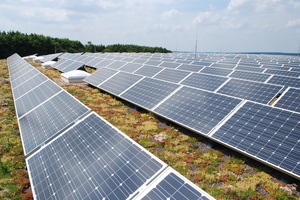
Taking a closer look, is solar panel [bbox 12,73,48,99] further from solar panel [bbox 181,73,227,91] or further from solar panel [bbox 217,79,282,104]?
solar panel [bbox 217,79,282,104]

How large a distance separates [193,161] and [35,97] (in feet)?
38.8

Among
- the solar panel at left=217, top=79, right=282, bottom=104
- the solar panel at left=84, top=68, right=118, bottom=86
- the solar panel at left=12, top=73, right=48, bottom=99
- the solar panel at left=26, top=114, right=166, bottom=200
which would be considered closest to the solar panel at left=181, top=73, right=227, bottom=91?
the solar panel at left=217, top=79, right=282, bottom=104

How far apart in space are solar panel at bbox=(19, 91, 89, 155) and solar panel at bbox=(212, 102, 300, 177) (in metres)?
7.25

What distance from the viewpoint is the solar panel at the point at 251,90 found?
1382 centimetres

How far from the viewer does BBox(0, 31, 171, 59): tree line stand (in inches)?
3297

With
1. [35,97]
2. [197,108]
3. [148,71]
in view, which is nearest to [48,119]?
[35,97]

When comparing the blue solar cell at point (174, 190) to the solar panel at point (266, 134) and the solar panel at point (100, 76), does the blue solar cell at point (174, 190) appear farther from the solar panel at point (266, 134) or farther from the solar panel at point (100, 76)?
the solar panel at point (100, 76)

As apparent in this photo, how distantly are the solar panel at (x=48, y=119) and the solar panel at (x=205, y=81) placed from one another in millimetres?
10060

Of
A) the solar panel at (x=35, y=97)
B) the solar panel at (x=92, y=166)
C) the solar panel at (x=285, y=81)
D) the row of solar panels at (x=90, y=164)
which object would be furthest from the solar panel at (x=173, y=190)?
the solar panel at (x=285, y=81)

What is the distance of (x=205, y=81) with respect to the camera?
56.1 ft

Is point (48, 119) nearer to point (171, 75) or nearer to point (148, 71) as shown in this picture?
point (171, 75)

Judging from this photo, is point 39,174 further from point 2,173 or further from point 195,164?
point 195,164

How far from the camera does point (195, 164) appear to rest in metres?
9.48

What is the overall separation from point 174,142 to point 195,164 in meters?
2.17
